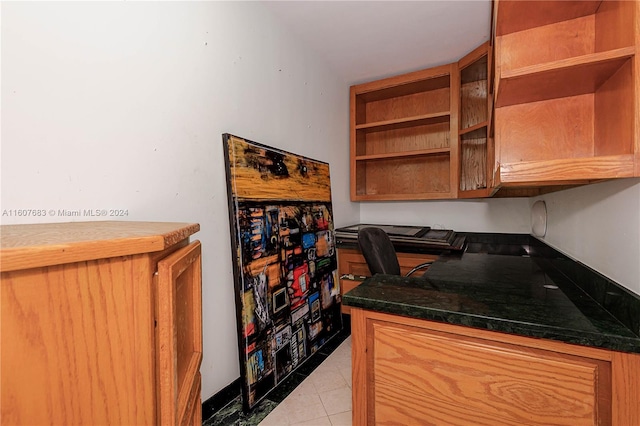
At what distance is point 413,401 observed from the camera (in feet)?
2.67

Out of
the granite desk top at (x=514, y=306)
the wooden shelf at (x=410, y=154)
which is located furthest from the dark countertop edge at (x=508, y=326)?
the wooden shelf at (x=410, y=154)

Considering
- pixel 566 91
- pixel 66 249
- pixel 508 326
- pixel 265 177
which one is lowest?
pixel 508 326

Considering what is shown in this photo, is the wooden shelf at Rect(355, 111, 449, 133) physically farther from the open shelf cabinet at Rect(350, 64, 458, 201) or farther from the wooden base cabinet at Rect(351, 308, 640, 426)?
the wooden base cabinet at Rect(351, 308, 640, 426)

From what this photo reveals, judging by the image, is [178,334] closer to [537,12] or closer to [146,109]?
[146,109]

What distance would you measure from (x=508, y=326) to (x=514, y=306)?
0.12 meters

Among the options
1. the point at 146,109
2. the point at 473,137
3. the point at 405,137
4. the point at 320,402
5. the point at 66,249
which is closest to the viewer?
the point at 66,249

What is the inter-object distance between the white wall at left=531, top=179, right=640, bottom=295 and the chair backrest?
2.82 ft

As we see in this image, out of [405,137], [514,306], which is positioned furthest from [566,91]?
[405,137]

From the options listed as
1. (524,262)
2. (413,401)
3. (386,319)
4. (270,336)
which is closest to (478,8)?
(524,262)

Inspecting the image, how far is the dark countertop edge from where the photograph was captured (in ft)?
2.01

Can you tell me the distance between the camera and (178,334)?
0.68 metres

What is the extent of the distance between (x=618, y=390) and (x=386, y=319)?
1.75ft

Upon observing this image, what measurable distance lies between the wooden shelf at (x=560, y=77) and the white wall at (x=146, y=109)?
123cm

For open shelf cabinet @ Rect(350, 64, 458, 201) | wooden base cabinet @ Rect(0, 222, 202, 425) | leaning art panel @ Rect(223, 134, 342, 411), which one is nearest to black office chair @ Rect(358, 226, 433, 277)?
leaning art panel @ Rect(223, 134, 342, 411)
